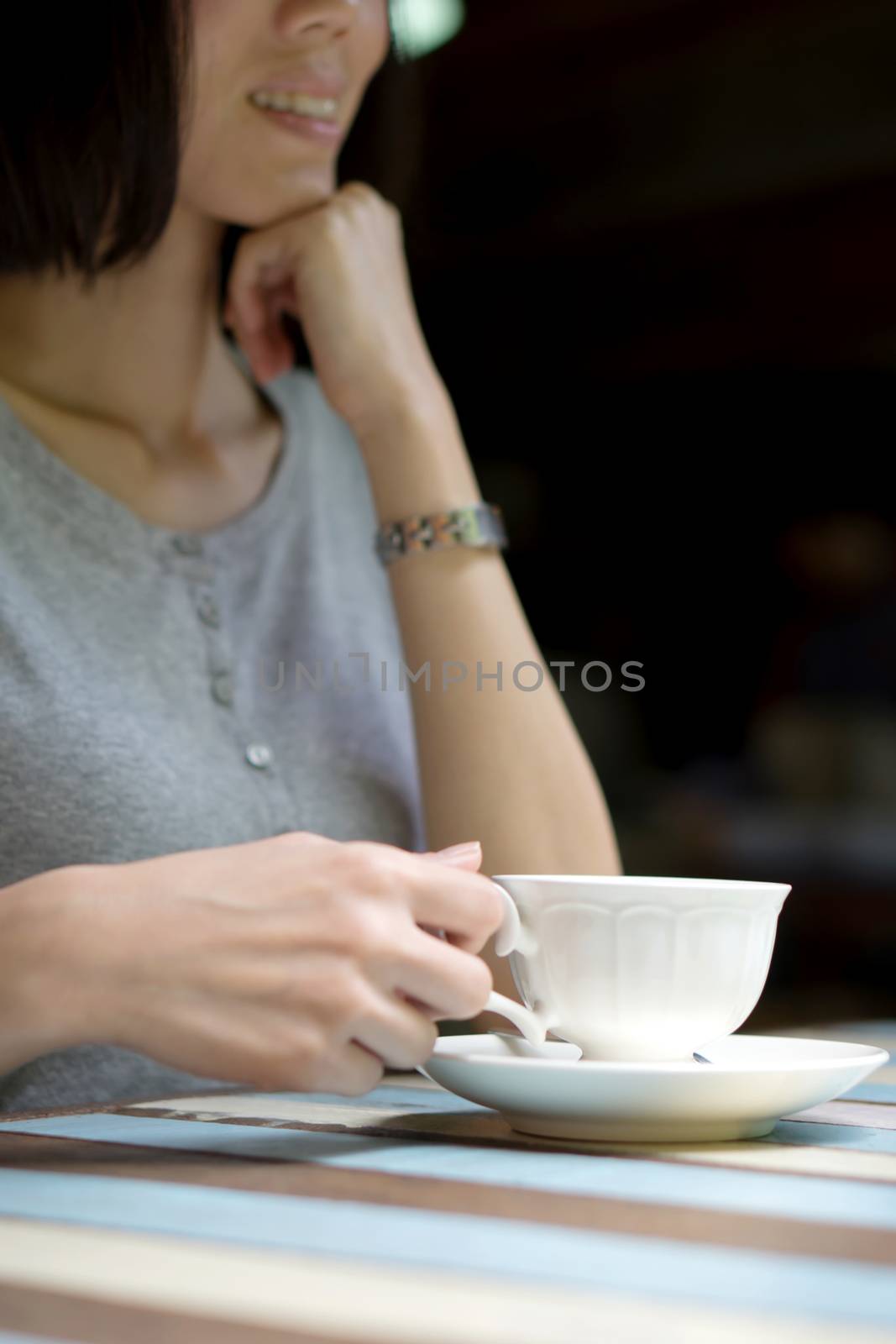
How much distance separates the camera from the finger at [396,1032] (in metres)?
0.53

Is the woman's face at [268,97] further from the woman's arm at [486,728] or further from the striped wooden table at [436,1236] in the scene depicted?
the striped wooden table at [436,1236]

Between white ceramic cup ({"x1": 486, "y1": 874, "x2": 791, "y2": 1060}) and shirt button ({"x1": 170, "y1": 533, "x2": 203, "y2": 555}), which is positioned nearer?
white ceramic cup ({"x1": 486, "y1": 874, "x2": 791, "y2": 1060})

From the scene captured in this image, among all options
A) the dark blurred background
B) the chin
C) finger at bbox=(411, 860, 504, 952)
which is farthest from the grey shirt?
the dark blurred background

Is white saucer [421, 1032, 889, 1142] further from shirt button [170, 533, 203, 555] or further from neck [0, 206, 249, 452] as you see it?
neck [0, 206, 249, 452]

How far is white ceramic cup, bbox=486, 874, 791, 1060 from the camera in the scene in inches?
22.7

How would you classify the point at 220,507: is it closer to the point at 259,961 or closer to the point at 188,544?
the point at 188,544

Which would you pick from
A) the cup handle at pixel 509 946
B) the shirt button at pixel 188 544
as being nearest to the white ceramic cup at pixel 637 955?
the cup handle at pixel 509 946

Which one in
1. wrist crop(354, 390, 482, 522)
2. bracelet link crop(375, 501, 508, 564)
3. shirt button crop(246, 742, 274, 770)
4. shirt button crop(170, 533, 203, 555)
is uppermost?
wrist crop(354, 390, 482, 522)

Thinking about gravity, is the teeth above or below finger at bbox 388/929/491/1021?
above

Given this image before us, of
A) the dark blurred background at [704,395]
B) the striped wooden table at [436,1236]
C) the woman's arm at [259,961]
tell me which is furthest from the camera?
the dark blurred background at [704,395]

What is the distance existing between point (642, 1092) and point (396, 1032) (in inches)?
3.8

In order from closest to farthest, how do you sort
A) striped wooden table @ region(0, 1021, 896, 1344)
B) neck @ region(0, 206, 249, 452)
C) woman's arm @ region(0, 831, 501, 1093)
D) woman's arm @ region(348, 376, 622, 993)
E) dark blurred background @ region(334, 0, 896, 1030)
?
striped wooden table @ region(0, 1021, 896, 1344), woman's arm @ region(0, 831, 501, 1093), woman's arm @ region(348, 376, 622, 993), neck @ region(0, 206, 249, 452), dark blurred background @ region(334, 0, 896, 1030)

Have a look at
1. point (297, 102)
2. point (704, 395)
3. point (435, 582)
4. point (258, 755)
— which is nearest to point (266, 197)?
point (297, 102)

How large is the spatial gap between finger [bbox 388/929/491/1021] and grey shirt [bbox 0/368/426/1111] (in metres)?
0.48
